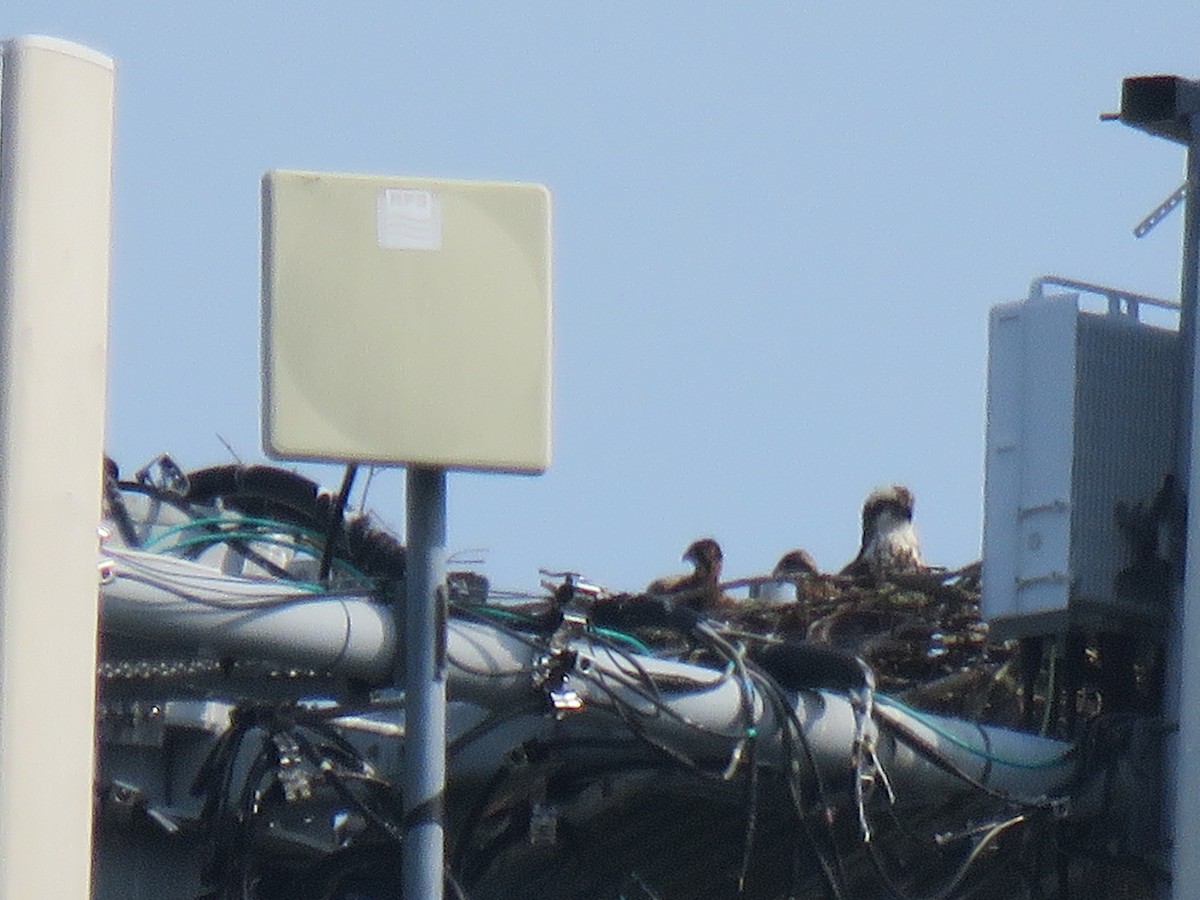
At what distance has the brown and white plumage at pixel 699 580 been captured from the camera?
12.1 m

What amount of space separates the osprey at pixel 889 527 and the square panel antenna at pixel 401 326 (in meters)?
10.9

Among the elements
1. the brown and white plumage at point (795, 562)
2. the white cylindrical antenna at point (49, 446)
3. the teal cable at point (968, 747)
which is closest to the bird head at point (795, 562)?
the brown and white plumage at point (795, 562)

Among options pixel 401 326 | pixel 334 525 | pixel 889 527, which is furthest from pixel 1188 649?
pixel 889 527

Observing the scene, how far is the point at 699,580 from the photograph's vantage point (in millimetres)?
14297

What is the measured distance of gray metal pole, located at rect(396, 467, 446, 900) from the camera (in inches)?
199

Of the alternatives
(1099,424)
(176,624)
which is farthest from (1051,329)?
(176,624)

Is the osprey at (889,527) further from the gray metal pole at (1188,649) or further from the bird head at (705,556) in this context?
the gray metal pole at (1188,649)

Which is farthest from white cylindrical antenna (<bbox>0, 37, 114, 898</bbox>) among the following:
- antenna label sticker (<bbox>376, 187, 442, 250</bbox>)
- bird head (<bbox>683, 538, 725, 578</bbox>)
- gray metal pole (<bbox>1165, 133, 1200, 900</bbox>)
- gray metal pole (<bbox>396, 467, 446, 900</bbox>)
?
bird head (<bbox>683, 538, 725, 578</bbox>)

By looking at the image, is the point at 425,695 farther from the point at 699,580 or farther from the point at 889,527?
the point at 889,527

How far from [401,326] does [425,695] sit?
0.74 meters

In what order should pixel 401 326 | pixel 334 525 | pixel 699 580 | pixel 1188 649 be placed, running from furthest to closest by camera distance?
pixel 699 580
pixel 1188 649
pixel 334 525
pixel 401 326

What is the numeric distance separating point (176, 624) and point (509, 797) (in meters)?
1.80

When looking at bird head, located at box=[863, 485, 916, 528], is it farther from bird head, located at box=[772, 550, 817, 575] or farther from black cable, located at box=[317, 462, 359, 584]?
black cable, located at box=[317, 462, 359, 584]

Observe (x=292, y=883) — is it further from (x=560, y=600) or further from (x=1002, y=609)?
(x=1002, y=609)
